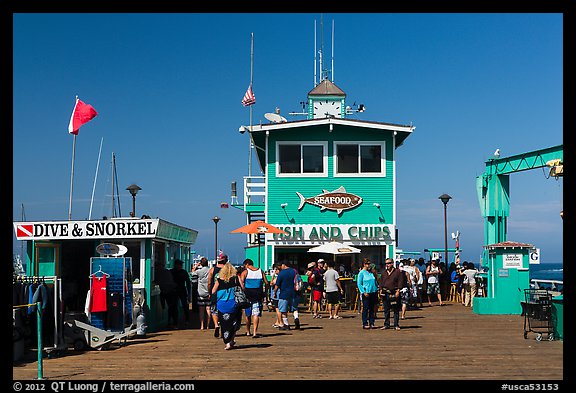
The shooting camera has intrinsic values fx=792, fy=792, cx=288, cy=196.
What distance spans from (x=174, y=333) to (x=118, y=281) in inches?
91.1

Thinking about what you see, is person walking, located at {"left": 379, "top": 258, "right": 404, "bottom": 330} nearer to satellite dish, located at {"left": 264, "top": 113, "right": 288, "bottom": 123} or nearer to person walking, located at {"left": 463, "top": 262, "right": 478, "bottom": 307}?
person walking, located at {"left": 463, "top": 262, "right": 478, "bottom": 307}

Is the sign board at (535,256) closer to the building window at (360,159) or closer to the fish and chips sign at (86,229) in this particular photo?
the building window at (360,159)

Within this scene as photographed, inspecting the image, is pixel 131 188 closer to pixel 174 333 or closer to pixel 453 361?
pixel 174 333

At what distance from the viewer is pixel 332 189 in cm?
2917

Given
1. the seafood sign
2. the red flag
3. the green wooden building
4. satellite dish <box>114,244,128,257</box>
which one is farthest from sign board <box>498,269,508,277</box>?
the red flag

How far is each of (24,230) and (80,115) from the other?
4261 millimetres

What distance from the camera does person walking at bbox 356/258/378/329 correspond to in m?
18.2

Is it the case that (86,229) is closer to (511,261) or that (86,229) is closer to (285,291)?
(285,291)

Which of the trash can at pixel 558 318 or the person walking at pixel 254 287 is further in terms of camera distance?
the person walking at pixel 254 287

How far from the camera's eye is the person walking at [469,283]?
25.3 meters

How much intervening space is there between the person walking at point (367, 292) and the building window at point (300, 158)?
36.9ft

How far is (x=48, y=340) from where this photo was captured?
1429 cm

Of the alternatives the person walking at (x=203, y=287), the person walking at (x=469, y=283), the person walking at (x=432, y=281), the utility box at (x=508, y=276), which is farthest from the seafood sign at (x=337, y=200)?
the person walking at (x=203, y=287)
